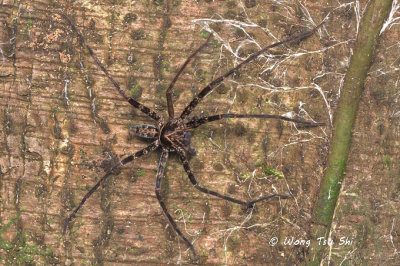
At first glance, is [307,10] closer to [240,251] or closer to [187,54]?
[187,54]

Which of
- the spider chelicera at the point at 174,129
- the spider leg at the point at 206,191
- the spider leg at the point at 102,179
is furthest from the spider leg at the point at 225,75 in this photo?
the spider leg at the point at 102,179

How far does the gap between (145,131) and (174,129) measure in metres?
0.38

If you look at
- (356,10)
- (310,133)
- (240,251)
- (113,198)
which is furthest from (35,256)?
(356,10)

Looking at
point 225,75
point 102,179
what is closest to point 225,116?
point 225,75

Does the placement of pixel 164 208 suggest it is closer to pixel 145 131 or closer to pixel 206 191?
pixel 206 191

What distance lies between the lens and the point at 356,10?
15.7 ft

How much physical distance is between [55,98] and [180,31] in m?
1.73

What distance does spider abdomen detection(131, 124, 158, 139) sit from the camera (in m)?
4.66

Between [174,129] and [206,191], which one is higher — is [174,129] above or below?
above

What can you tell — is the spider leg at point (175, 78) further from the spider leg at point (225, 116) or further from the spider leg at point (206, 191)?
the spider leg at point (206, 191)

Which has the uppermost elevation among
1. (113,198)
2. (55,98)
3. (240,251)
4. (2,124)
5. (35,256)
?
(55,98)

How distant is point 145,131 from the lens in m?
4.68

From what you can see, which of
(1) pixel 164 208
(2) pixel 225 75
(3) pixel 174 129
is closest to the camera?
(1) pixel 164 208

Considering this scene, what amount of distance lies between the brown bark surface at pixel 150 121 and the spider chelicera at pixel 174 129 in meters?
0.09
